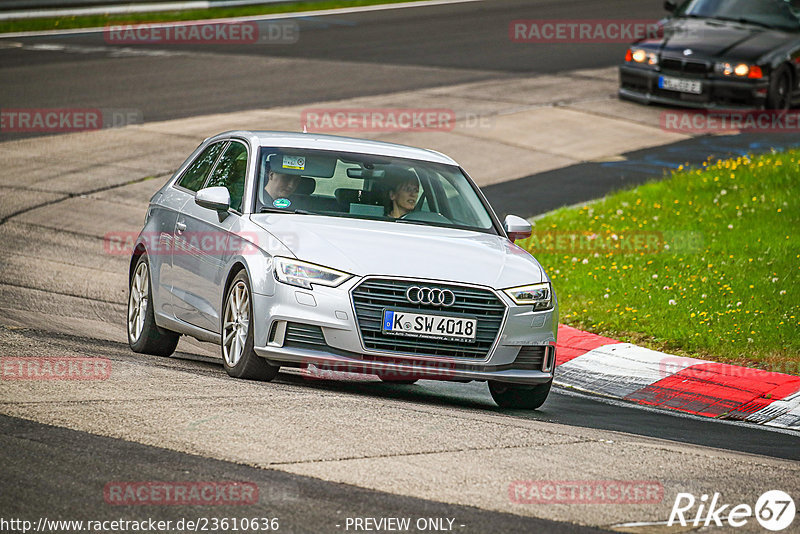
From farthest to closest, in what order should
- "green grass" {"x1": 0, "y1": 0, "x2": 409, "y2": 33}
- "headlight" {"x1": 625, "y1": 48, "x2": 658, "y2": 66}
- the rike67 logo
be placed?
"green grass" {"x1": 0, "y1": 0, "x2": 409, "y2": 33}
"headlight" {"x1": 625, "y1": 48, "x2": 658, "y2": 66}
the rike67 logo

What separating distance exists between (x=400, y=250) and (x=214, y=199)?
1.37 meters

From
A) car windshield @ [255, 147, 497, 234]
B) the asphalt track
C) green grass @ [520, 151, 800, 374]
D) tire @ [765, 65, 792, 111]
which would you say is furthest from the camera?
tire @ [765, 65, 792, 111]

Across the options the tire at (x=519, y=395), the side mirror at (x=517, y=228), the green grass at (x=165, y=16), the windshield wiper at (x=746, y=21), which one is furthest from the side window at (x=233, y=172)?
the green grass at (x=165, y=16)

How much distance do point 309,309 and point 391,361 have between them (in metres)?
0.58

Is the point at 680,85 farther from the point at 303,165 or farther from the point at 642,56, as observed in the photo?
the point at 303,165

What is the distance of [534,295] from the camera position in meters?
8.10

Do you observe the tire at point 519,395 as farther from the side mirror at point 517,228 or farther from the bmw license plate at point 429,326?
the side mirror at point 517,228

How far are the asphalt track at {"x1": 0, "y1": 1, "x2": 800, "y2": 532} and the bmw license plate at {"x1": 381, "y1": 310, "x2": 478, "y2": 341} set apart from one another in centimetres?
47

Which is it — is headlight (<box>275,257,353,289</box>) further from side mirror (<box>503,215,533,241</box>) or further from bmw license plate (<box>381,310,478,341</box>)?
side mirror (<box>503,215,533,241</box>)

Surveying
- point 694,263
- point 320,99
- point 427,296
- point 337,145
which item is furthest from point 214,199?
point 320,99

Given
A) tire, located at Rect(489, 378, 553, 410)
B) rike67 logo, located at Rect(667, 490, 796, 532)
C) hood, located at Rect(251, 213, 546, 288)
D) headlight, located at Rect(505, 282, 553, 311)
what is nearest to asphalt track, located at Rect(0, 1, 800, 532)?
tire, located at Rect(489, 378, 553, 410)

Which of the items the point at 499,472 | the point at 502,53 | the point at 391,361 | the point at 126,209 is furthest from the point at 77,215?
the point at 502,53

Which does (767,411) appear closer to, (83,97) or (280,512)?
(280,512)

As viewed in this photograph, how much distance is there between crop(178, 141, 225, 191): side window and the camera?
9578mm
